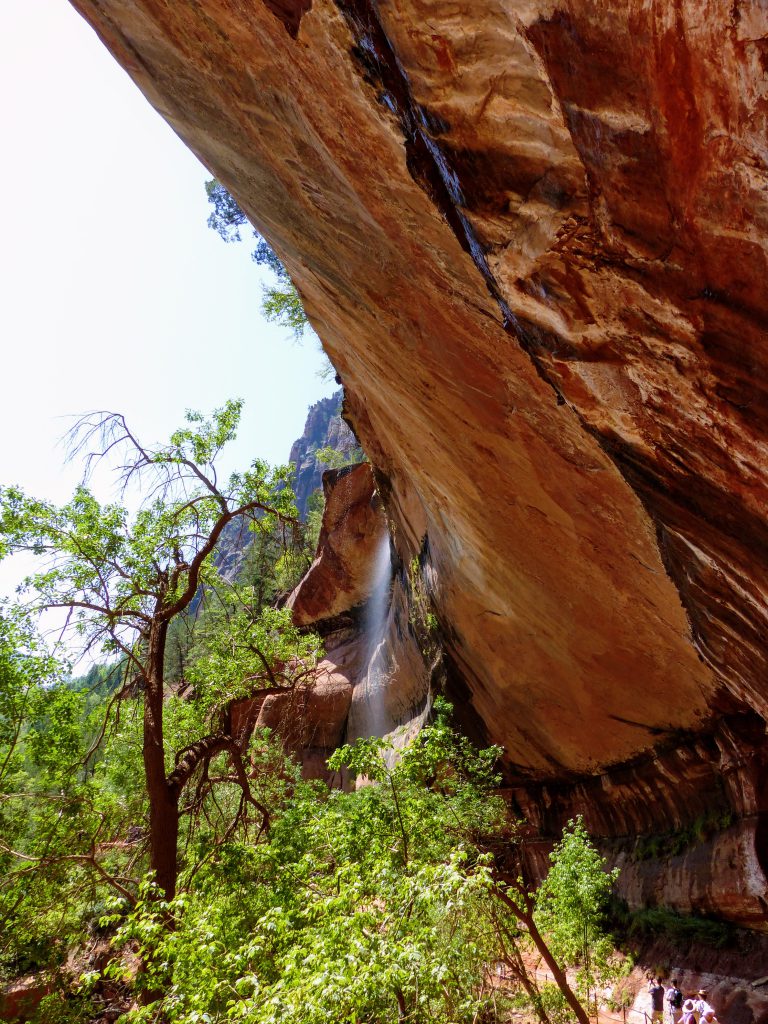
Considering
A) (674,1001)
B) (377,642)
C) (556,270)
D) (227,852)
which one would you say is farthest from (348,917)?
(377,642)

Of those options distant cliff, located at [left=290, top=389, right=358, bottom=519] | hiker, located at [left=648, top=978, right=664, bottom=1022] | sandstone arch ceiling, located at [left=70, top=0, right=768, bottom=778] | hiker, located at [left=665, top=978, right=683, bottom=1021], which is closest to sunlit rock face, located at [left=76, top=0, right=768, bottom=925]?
sandstone arch ceiling, located at [left=70, top=0, right=768, bottom=778]

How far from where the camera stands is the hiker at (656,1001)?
1005cm

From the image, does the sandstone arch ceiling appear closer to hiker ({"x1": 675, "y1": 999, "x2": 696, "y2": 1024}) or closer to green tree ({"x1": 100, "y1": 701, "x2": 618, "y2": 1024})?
hiker ({"x1": 675, "y1": 999, "x2": 696, "y2": 1024})

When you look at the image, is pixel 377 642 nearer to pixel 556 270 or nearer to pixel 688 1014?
pixel 688 1014

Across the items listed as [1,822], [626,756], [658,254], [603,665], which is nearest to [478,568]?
[603,665]

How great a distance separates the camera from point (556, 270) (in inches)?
169

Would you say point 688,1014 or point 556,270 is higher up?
point 556,270

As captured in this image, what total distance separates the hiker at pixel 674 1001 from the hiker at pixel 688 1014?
55 centimetres

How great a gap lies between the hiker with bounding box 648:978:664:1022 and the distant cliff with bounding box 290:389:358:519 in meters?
72.5

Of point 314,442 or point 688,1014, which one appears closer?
point 688,1014

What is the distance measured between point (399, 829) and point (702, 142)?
6991mm

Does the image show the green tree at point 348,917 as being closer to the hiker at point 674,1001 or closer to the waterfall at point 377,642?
the hiker at point 674,1001

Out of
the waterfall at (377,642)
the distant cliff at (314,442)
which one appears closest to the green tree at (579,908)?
the waterfall at (377,642)

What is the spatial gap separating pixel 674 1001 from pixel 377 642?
566 inches
